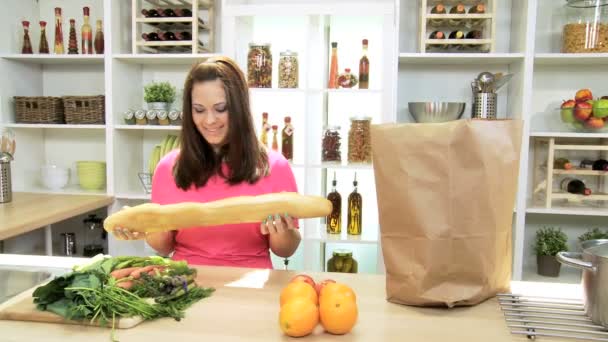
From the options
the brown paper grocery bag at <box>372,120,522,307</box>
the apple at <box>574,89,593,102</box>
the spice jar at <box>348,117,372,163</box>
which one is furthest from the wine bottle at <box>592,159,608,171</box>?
the brown paper grocery bag at <box>372,120,522,307</box>

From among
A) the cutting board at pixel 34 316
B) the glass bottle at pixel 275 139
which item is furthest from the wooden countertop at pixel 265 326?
the glass bottle at pixel 275 139

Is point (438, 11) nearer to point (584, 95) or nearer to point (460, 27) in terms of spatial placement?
point (460, 27)

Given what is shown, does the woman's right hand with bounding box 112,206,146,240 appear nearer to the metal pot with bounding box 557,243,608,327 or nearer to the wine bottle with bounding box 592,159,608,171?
the metal pot with bounding box 557,243,608,327

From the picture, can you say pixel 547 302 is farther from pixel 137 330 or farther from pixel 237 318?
pixel 137 330

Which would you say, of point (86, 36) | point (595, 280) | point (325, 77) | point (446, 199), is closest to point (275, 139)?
point (325, 77)

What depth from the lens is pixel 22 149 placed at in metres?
2.82

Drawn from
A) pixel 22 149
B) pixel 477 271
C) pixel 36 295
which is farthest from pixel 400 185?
pixel 22 149

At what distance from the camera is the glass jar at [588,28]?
7.22 ft

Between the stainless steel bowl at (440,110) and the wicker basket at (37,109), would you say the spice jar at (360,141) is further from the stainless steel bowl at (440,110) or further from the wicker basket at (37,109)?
the wicker basket at (37,109)

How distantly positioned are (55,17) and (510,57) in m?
2.43

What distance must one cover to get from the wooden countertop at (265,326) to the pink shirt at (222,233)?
0.47 metres

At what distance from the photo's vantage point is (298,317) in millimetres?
820

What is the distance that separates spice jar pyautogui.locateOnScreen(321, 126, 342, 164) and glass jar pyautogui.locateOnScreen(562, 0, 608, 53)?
1.13m

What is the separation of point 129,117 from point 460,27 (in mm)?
1737
